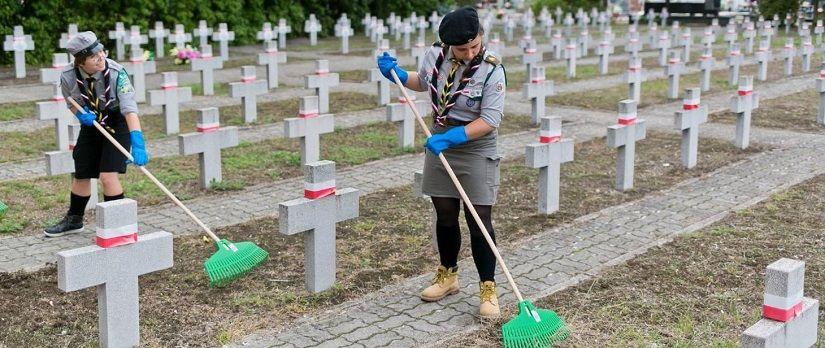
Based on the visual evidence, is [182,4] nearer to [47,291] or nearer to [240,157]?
[240,157]

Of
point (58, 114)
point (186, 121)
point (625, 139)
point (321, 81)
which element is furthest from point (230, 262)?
point (186, 121)

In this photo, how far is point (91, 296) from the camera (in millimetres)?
5871

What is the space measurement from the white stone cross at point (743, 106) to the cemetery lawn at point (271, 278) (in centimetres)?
166

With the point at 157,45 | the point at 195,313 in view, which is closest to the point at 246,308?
the point at 195,313

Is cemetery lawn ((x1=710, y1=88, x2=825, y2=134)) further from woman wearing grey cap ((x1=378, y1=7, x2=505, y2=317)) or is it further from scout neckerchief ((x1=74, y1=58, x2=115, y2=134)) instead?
scout neckerchief ((x1=74, y1=58, x2=115, y2=134))

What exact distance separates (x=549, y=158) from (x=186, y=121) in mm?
6550

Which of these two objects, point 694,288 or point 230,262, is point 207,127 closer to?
point 230,262

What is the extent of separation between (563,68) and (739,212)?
12.7 meters

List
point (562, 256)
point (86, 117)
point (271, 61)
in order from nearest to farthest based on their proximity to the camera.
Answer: point (86, 117)
point (562, 256)
point (271, 61)

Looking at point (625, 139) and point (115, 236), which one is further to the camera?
point (625, 139)

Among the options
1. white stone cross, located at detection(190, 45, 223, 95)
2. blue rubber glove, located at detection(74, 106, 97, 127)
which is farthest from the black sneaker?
white stone cross, located at detection(190, 45, 223, 95)

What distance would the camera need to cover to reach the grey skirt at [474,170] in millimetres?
5473

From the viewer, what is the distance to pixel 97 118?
22.1 ft

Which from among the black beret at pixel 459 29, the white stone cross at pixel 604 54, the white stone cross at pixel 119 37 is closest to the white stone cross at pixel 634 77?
the white stone cross at pixel 604 54
